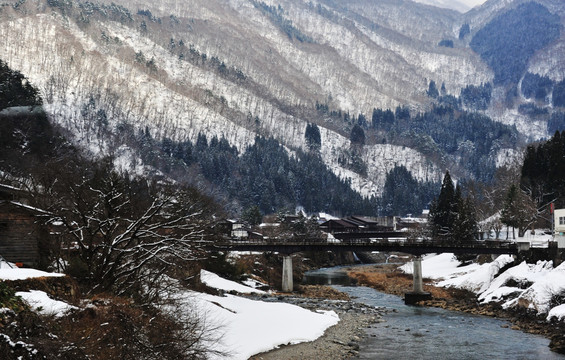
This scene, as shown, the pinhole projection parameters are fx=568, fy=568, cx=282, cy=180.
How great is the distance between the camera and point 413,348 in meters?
38.5

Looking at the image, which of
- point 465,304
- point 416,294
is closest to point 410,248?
point 416,294

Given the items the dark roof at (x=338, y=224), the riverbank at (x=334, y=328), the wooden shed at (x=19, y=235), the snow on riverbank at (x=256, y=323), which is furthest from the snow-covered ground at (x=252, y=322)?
the dark roof at (x=338, y=224)

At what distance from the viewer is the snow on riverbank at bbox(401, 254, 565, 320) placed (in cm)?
4991

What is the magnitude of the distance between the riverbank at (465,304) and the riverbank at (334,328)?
946 cm

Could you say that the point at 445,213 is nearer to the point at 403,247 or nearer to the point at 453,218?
the point at 453,218

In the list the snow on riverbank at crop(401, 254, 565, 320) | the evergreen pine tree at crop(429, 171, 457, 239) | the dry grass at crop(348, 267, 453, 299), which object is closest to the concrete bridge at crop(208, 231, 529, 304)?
the snow on riverbank at crop(401, 254, 565, 320)

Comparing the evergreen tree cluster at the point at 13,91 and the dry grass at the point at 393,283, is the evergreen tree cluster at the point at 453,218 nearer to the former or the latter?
the dry grass at the point at 393,283

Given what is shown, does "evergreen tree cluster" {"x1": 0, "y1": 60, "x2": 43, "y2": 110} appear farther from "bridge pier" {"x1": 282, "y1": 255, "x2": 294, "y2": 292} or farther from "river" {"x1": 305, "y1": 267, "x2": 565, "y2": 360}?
"river" {"x1": 305, "y1": 267, "x2": 565, "y2": 360}

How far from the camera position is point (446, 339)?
42188 mm

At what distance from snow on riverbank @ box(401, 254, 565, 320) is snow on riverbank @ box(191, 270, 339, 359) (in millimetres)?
18049

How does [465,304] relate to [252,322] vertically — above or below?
below

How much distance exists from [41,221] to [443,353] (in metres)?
26.0

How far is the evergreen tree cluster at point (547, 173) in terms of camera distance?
3935 inches

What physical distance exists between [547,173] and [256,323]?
271 ft
